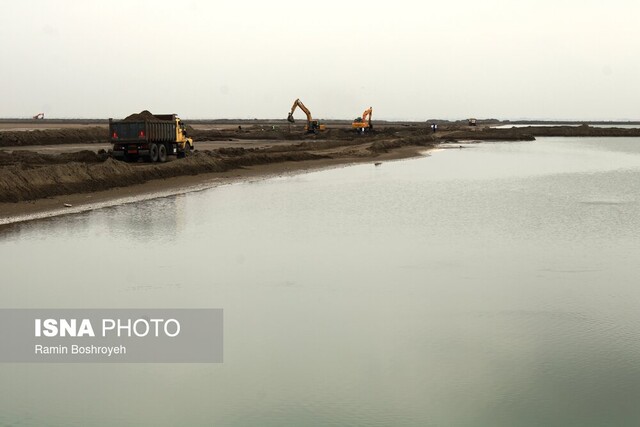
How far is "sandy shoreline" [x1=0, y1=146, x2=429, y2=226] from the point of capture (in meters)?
26.6

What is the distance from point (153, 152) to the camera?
43781 mm

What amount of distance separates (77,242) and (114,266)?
138 inches

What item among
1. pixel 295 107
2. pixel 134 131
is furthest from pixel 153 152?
pixel 295 107

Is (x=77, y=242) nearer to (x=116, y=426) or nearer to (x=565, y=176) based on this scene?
(x=116, y=426)

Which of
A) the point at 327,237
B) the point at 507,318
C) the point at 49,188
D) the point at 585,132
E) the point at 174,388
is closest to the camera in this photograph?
the point at 174,388

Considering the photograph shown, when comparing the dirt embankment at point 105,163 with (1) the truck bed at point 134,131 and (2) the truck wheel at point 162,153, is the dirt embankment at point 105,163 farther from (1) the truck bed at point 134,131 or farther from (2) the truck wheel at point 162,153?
(2) the truck wheel at point 162,153

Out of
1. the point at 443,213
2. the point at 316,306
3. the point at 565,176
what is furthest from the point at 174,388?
the point at 565,176

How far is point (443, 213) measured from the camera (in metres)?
28.5

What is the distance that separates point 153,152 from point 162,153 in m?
1.49

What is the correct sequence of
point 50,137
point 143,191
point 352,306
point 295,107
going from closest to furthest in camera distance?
point 352,306
point 143,191
point 50,137
point 295,107

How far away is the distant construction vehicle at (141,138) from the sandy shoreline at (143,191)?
3639 mm

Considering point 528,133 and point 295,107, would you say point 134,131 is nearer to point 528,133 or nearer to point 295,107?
point 295,107

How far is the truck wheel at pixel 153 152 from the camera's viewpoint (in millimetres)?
43409

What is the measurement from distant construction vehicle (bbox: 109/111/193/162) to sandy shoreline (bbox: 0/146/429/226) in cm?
364
